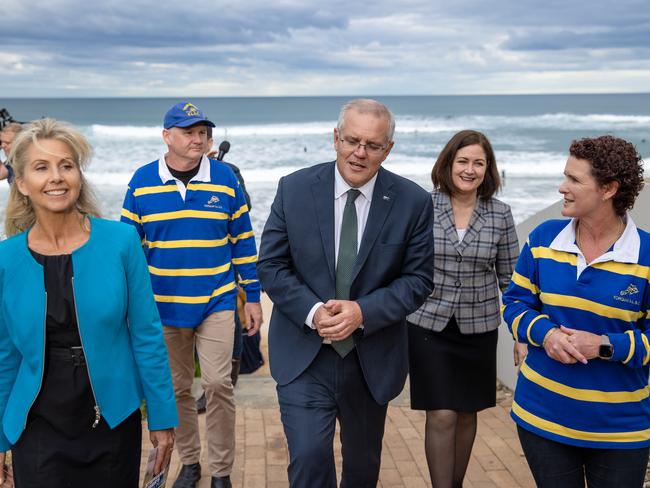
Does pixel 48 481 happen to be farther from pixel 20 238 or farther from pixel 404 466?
pixel 404 466

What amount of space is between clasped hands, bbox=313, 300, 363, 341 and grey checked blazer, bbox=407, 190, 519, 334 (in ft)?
3.22

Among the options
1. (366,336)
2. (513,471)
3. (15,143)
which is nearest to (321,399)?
(366,336)

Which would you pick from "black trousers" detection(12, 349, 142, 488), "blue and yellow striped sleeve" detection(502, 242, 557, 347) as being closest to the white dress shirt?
"blue and yellow striped sleeve" detection(502, 242, 557, 347)

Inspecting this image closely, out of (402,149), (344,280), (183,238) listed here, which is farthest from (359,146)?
(402,149)

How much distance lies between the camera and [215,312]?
13.6 feet

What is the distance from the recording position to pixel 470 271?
12.8 feet

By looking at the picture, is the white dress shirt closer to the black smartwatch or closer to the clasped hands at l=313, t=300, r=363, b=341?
the clasped hands at l=313, t=300, r=363, b=341

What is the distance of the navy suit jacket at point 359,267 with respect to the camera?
122 inches

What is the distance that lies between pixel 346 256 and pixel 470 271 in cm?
102

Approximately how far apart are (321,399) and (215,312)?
1199 mm

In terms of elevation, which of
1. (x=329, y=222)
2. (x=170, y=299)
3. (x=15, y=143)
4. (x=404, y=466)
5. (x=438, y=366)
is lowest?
(x=404, y=466)

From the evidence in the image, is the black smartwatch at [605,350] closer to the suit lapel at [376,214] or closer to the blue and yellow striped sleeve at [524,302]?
the blue and yellow striped sleeve at [524,302]

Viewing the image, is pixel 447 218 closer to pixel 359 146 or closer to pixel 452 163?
pixel 452 163

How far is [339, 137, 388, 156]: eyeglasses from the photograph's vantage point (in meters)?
3.05
